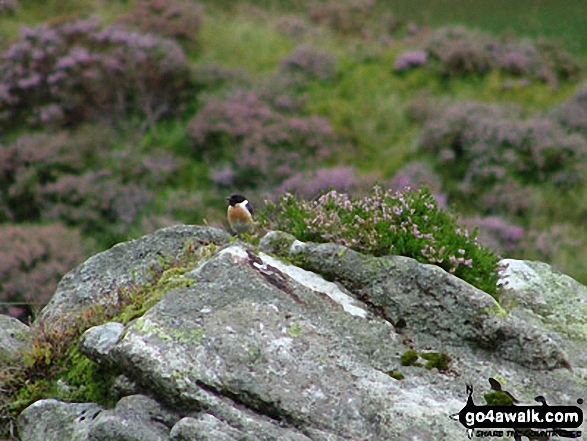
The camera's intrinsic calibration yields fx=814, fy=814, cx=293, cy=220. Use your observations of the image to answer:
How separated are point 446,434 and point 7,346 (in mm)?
3798

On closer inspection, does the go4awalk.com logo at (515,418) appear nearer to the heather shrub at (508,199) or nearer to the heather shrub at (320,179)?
the heather shrub at (320,179)

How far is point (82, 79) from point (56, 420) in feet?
64.7

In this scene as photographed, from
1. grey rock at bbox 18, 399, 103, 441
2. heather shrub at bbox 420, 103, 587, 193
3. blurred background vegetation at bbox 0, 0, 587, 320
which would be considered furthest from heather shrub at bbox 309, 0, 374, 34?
Answer: grey rock at bbox 18, 399, 103, 441

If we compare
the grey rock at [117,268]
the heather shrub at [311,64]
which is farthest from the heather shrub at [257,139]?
the grey rock at [117,268]

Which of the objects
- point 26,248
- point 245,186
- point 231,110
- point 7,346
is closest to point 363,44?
point 231,110

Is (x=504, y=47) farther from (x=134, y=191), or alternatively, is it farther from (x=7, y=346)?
(x=7, y=346)

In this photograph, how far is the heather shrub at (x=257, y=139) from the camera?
868 inches

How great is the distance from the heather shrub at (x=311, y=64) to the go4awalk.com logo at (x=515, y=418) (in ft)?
69.2

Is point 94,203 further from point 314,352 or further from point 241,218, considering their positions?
point 314,352

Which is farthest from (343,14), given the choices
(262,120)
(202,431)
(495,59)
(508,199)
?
(202,431)

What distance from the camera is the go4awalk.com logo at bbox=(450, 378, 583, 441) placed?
582cm

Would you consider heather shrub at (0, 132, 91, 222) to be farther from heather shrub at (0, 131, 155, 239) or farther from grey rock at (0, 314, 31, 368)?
grey rock at (0, 314, 31, 368)

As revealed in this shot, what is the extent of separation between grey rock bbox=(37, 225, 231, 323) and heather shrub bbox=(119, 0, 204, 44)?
68.9 ft

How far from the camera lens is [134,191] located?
69.6 feet
